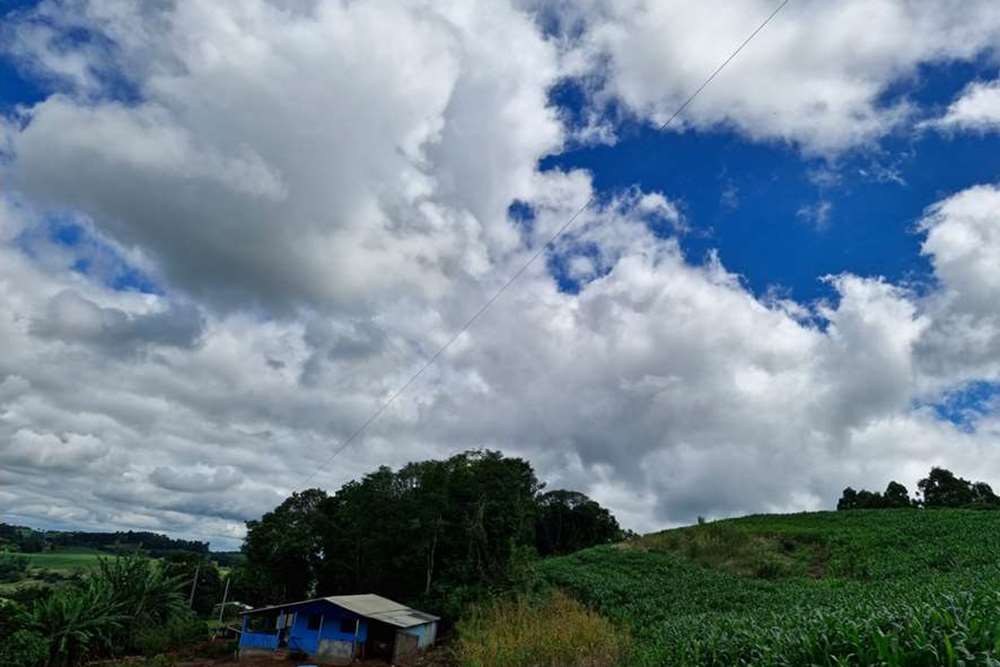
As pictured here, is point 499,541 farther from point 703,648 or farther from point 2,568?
point 2,568

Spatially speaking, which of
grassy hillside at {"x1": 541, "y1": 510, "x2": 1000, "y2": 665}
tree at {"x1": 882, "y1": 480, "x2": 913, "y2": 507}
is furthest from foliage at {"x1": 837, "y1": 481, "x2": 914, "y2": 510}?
grassy hillside at {"x1": 541, "y1": 510, "x2": 1000, "y2": 665}

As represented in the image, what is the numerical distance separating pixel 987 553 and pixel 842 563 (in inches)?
222

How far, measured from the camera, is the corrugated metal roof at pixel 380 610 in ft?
90.8

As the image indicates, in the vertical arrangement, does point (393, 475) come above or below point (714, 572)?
above

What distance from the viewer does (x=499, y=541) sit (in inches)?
1373

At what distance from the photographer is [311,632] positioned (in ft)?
94.7

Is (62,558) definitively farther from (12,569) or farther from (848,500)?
(848,500)

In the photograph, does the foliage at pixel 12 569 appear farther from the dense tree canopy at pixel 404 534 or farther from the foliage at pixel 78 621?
the foliage at pixel 78 621

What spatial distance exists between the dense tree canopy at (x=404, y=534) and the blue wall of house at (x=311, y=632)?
22.9 feet

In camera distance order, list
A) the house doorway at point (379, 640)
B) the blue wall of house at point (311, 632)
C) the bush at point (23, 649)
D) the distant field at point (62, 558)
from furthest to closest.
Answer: the distant field at point (62, 558) → the house doorway at point (379, 640) → the blue wall of house at point (311, 632) → the bush at point (23, 649)

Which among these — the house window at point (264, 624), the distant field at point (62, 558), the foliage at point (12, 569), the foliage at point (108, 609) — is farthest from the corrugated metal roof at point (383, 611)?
the distant field at point (62, 558)

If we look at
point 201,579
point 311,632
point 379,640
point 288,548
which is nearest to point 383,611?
point 379,640

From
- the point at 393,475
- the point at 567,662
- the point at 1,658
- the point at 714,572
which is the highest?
the point at 393,475

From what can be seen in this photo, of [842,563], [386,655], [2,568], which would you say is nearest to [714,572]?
[842,563]
